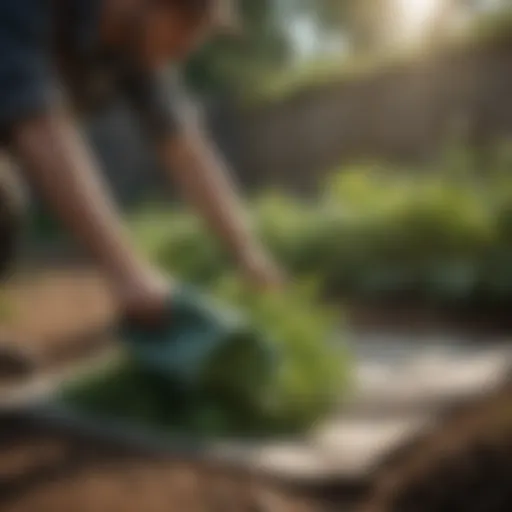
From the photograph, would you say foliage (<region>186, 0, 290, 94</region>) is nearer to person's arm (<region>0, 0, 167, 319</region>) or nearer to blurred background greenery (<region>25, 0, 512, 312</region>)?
blurred background greenery (<region>25, 0, 512, 312</region>)

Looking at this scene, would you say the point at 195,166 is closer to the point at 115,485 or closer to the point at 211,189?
the point at 211,189

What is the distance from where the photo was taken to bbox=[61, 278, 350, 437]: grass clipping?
873 mm

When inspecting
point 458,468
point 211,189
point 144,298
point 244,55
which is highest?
point 244,55

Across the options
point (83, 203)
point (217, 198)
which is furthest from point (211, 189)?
point (83, 203)

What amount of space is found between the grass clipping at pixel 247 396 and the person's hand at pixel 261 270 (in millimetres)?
24

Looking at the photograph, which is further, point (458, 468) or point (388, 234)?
point (388, 234)

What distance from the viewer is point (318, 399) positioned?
Answer: 0.90 m

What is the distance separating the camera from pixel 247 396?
890 mm

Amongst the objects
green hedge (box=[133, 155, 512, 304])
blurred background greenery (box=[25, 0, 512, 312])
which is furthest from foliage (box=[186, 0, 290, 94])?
green hedge (box=[133, 155, 512, 304])

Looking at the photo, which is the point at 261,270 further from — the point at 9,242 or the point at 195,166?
the point at 9,242

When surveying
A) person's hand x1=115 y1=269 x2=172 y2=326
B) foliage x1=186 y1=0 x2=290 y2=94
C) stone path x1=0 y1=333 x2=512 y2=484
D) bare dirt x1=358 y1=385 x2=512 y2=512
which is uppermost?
foliage x1=186 y1=0 x2=290 y2=94

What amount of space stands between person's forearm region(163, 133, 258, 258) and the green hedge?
0.04 ft

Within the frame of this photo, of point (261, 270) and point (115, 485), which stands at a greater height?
point (261, 270)

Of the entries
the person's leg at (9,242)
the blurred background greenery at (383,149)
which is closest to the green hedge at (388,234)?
the blurred background greenery at (383,149)
